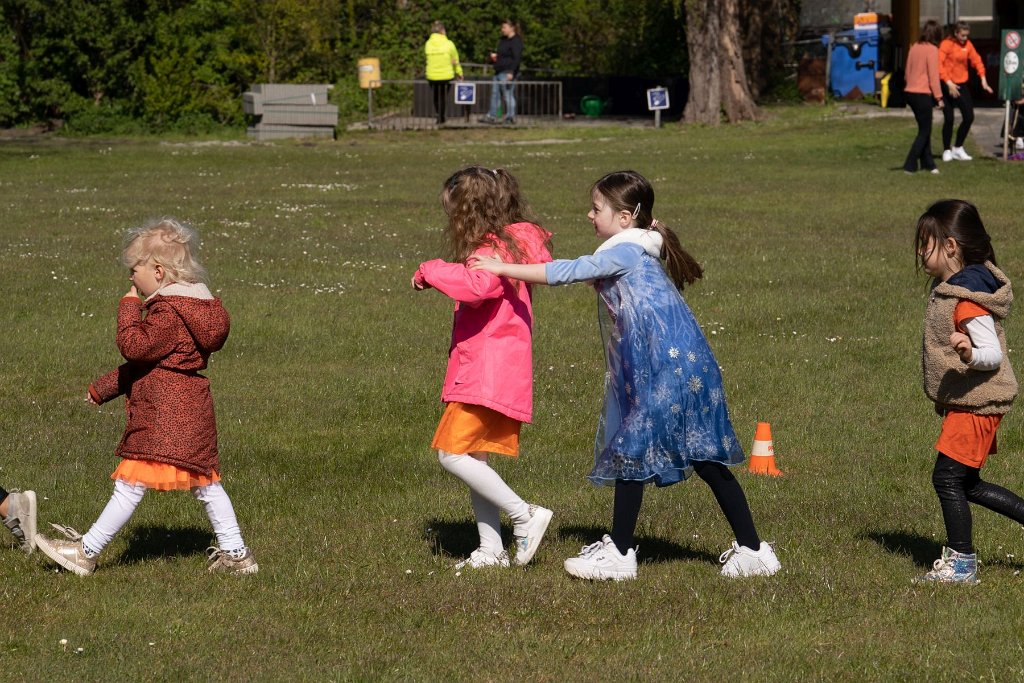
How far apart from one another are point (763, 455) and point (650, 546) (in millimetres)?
1350

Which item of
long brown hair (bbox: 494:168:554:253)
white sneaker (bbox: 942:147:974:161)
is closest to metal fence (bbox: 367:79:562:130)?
white sneaker (bbox: 942:147:974:161)

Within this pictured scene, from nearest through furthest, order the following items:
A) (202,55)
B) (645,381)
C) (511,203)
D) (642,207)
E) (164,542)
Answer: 1. (645,381)
2. (642,207)
3. (511,203)
4. (164,542)
5. (202,55)

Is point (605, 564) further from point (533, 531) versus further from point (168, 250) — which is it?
point (168, 250)

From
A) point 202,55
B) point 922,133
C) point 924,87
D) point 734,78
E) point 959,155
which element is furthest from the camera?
point 202,55

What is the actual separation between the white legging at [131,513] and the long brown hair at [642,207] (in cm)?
192

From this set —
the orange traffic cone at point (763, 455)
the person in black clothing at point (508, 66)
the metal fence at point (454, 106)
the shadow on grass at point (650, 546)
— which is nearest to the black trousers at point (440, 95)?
the metal fence at point (454, 106)

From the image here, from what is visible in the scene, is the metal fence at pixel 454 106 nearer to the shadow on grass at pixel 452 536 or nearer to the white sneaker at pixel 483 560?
the shadow on grass at pixel 452 536

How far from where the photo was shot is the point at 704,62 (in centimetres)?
3144

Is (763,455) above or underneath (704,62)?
underneath

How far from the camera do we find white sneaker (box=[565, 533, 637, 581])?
5734 mm

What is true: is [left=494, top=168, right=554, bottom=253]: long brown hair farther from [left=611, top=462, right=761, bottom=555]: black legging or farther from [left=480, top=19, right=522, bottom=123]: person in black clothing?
[left=480, top=19, right=522, bottom=123]: person in black clothing

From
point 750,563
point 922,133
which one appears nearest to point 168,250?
point 750,563

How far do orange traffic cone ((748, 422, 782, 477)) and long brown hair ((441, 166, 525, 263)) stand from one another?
2296mm

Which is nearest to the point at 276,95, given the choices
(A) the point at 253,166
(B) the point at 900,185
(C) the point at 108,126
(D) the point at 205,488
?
(C) the point at 108,126
